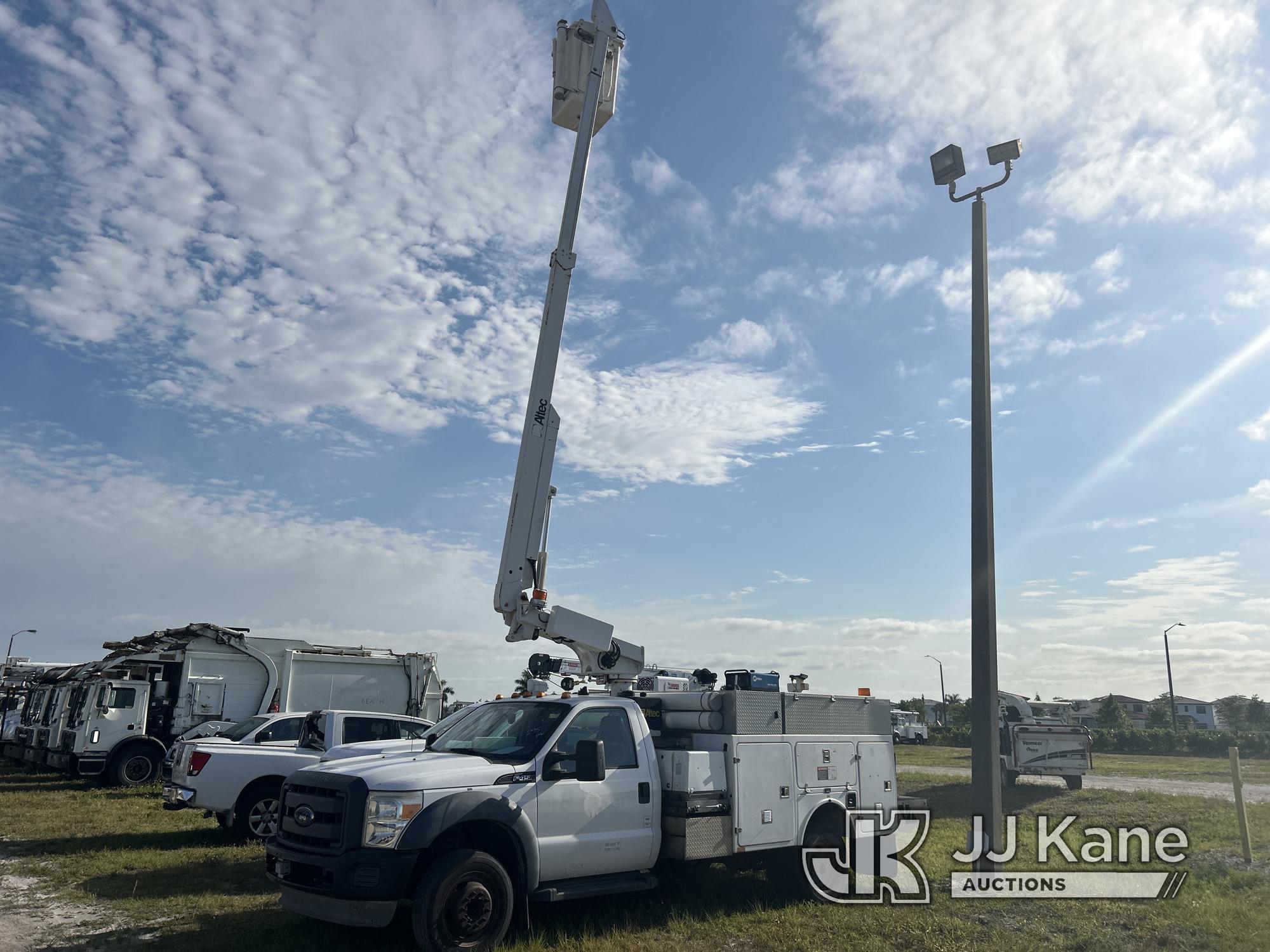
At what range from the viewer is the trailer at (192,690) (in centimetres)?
1858

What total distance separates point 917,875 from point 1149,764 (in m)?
28.7

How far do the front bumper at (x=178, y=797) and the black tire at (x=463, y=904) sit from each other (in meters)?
6.77

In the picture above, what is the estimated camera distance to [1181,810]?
15.1 m

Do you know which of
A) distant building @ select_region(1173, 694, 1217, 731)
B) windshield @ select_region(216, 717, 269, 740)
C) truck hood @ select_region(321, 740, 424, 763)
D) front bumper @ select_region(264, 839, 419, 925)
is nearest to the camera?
front bumper @ select_region(264, 839, 419, 925)

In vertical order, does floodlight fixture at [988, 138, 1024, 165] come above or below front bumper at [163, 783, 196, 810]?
above

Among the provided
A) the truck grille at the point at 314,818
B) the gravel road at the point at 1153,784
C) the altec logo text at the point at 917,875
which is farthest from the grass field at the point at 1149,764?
the truck grille at the point at 314,818

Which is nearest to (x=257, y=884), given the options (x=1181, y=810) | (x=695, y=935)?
(x=695, y=935)

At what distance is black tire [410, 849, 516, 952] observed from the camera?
6219 mm

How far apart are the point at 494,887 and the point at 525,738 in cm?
126

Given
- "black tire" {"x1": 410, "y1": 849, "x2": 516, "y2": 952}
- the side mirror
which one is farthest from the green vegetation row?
"black tire" {"x1": 410, "y1": 849, "x2": 516, "y2": 952}

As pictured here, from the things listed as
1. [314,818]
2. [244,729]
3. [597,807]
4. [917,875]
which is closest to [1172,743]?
[917,875]

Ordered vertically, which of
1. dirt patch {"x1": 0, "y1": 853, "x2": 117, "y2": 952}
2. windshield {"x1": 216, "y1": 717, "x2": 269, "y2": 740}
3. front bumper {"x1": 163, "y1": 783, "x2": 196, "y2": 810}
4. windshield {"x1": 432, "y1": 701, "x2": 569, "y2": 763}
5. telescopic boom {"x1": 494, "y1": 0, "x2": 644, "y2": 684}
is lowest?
dirt patch {"x1": 0, "y1": 853, "x2": 117, "y2": 952}

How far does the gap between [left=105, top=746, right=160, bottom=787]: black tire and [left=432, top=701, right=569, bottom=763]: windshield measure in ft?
45.8

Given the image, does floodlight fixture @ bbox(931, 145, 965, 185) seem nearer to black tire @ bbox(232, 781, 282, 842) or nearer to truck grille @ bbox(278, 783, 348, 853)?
truck grille @ bbox(278, 783, 348, 853)
